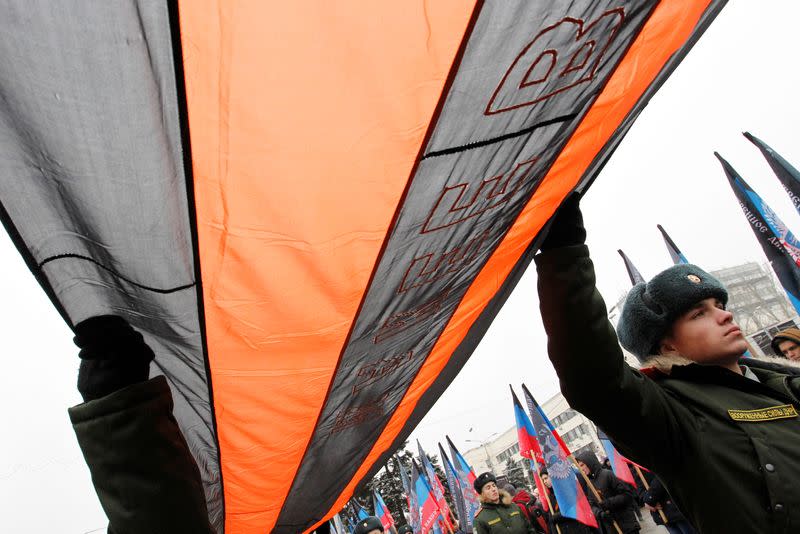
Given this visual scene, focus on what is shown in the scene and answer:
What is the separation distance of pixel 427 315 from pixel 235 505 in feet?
7.94

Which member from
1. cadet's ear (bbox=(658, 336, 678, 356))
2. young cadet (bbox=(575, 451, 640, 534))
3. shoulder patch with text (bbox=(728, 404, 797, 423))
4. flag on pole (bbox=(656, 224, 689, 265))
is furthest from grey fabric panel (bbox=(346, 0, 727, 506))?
flag on pole (bbox=(656, 224, 689, 265))

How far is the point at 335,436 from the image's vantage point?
3.24 m

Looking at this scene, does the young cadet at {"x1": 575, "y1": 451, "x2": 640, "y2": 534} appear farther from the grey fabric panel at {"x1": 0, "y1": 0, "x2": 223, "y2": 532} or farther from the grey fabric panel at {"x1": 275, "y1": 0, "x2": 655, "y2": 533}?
the grey fabric panel at {"x1": 0, "y1": 0, "x2": 223, "y2": 532}

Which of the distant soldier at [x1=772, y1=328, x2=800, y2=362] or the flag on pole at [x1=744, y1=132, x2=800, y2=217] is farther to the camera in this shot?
the flag on pole at [x1=744, y1=132, x2=800, y2=217]

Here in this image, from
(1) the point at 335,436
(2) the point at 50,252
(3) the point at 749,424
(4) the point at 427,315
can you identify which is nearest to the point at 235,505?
(1) the point at 335,436

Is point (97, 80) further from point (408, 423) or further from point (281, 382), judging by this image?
point (408, 423)

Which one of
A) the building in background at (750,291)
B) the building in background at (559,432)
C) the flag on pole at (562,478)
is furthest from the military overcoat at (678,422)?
the building in background at (750,291)

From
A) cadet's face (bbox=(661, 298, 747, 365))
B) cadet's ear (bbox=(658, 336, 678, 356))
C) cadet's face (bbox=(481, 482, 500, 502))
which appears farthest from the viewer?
cadet's face (bbox=(481, 482, 500, 502))

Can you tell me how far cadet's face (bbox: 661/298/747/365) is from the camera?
1.69m

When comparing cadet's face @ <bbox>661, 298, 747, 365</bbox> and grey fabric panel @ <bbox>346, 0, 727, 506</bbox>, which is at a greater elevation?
grey fabric panel @ <bbox>346, 0, 727, 506</bbox>

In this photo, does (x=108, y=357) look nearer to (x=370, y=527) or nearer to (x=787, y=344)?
(x=370, y=527)

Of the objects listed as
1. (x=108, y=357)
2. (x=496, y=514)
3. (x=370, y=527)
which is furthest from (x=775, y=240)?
(x=108, y=357)

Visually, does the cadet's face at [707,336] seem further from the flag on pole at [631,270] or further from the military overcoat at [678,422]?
the flag on pole at [631,270]

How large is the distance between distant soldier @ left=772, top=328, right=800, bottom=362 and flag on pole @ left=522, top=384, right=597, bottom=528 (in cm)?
446
